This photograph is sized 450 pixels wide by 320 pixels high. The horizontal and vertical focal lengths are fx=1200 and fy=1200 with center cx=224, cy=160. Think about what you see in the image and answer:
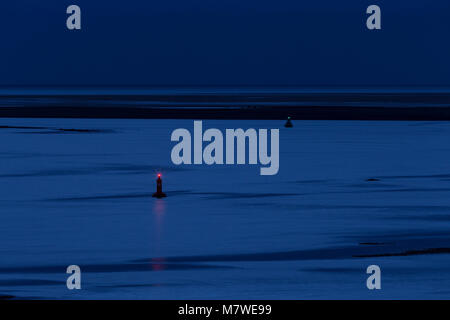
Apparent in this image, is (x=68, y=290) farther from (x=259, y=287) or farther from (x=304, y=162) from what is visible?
(x=304, y=162)

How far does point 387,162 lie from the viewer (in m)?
40.2

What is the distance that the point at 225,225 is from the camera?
23.0 metres

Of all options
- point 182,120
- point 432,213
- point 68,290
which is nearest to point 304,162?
point 432,213

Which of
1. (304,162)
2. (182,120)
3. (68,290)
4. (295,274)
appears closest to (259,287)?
(295,274)

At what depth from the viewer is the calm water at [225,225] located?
53.5 feet

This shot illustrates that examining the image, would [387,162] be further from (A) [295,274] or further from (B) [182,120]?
(B) [182,120]

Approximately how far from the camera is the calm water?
642 inches

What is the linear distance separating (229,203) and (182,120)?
161 ft

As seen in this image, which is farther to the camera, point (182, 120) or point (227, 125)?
point (182, 120)

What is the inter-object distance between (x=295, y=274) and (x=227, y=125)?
167 feet
